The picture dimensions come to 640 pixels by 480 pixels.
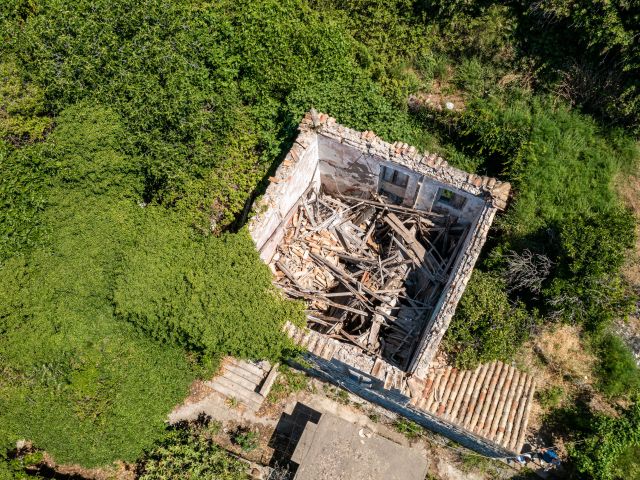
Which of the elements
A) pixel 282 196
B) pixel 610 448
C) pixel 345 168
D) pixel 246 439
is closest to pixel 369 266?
pixel 345 168

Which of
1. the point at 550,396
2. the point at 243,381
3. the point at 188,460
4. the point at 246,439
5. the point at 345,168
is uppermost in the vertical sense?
the point at 345,168

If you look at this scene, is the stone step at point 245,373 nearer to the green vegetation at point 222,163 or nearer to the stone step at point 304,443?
the green vegetation at point 222,163

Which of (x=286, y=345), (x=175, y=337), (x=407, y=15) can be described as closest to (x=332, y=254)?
(x=286, y=345)

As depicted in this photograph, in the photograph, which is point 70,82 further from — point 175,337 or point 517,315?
point 517,315

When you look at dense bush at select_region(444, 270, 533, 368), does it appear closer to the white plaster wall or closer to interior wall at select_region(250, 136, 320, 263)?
the white plaster wall

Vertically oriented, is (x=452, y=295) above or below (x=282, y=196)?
below

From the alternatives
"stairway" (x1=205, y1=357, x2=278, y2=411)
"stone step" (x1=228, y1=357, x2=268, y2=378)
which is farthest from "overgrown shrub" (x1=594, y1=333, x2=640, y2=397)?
"stone step" (x1=228, y1=357, x2=268, y2=378)

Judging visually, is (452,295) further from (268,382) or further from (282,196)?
(268,382)
